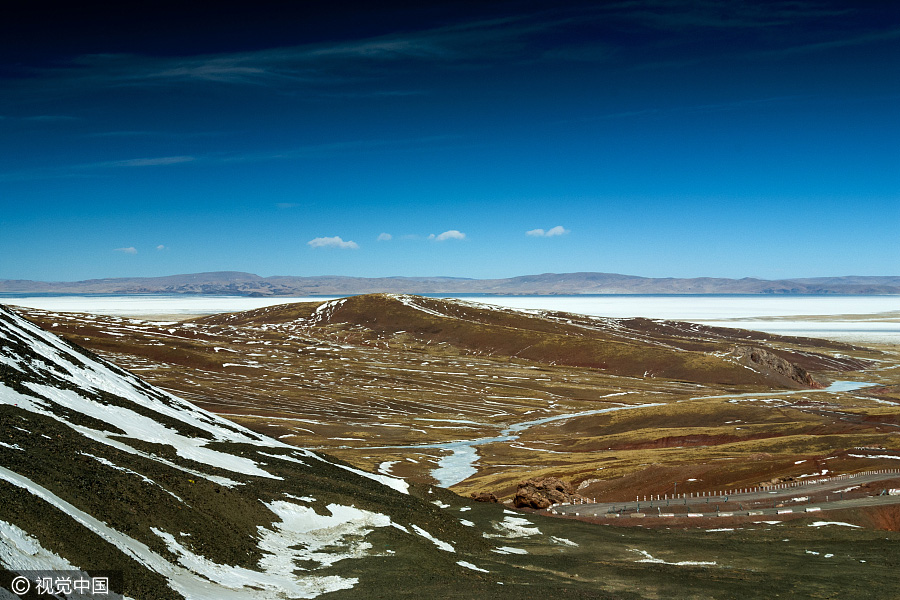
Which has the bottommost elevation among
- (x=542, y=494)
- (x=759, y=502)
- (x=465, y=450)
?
(x=465, y=450)

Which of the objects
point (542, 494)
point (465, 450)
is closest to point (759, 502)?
point (542, 494)

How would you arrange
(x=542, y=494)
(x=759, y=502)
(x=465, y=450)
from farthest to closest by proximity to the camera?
(x=465, y=450) → (x=542, y=494) → (x=759, y=502)

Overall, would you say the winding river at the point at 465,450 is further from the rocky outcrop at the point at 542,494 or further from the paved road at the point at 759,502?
the paved road at the point at 759,502

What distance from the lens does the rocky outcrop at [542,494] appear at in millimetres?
76438

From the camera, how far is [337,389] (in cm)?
19188

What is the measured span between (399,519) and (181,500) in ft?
55.7

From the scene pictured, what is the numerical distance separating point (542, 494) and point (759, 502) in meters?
23.4

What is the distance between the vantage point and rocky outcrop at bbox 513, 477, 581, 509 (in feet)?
251

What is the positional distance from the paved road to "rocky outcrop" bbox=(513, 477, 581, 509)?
5.03ft

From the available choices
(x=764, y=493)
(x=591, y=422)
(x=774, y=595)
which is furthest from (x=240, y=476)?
(x=591, y=422)

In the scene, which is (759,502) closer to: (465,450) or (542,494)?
(542,494)

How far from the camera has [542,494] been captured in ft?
256

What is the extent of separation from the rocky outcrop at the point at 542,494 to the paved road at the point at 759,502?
153cm

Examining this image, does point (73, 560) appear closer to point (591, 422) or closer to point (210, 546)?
point (210, 546)
